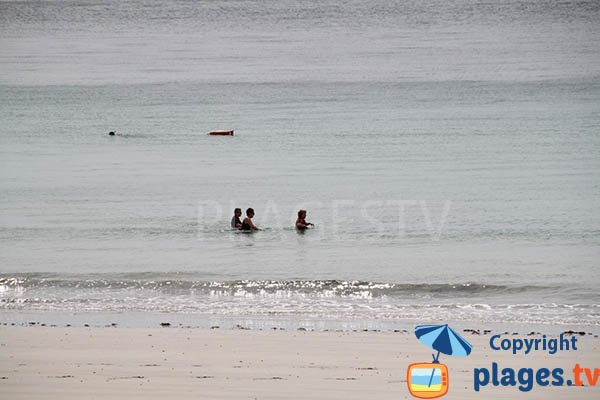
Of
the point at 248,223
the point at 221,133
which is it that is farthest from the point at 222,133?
the point at 248,223

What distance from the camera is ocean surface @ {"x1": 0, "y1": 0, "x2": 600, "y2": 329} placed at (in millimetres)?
17594

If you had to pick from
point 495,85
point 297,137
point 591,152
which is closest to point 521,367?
point 591,152

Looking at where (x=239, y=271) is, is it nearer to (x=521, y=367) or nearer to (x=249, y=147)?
(x=521, y=367)

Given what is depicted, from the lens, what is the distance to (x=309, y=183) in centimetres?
3322

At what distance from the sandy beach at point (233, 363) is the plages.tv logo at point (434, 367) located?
0.31 ft

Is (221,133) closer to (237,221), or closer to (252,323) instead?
(237,221)

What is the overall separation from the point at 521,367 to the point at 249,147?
1172 inches

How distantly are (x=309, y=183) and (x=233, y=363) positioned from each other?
2127cm

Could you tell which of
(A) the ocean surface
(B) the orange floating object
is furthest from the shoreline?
(B) the orange floating object

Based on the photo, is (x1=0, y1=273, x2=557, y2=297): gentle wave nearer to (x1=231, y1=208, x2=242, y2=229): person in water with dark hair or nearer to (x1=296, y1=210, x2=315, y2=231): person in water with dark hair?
(x1=231, y1=208, x2=242, y2=229): person in water with dark hair

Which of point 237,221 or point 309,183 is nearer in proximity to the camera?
point 237,221

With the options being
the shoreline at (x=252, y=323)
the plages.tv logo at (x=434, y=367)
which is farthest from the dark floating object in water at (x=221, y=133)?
the plages.tv logo at (x=434, y=367)

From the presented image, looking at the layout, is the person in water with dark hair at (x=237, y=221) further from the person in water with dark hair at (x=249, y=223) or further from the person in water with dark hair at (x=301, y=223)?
the person in water with dark hair at (x=301, y=223)

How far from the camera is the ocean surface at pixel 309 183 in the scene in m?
17.6
